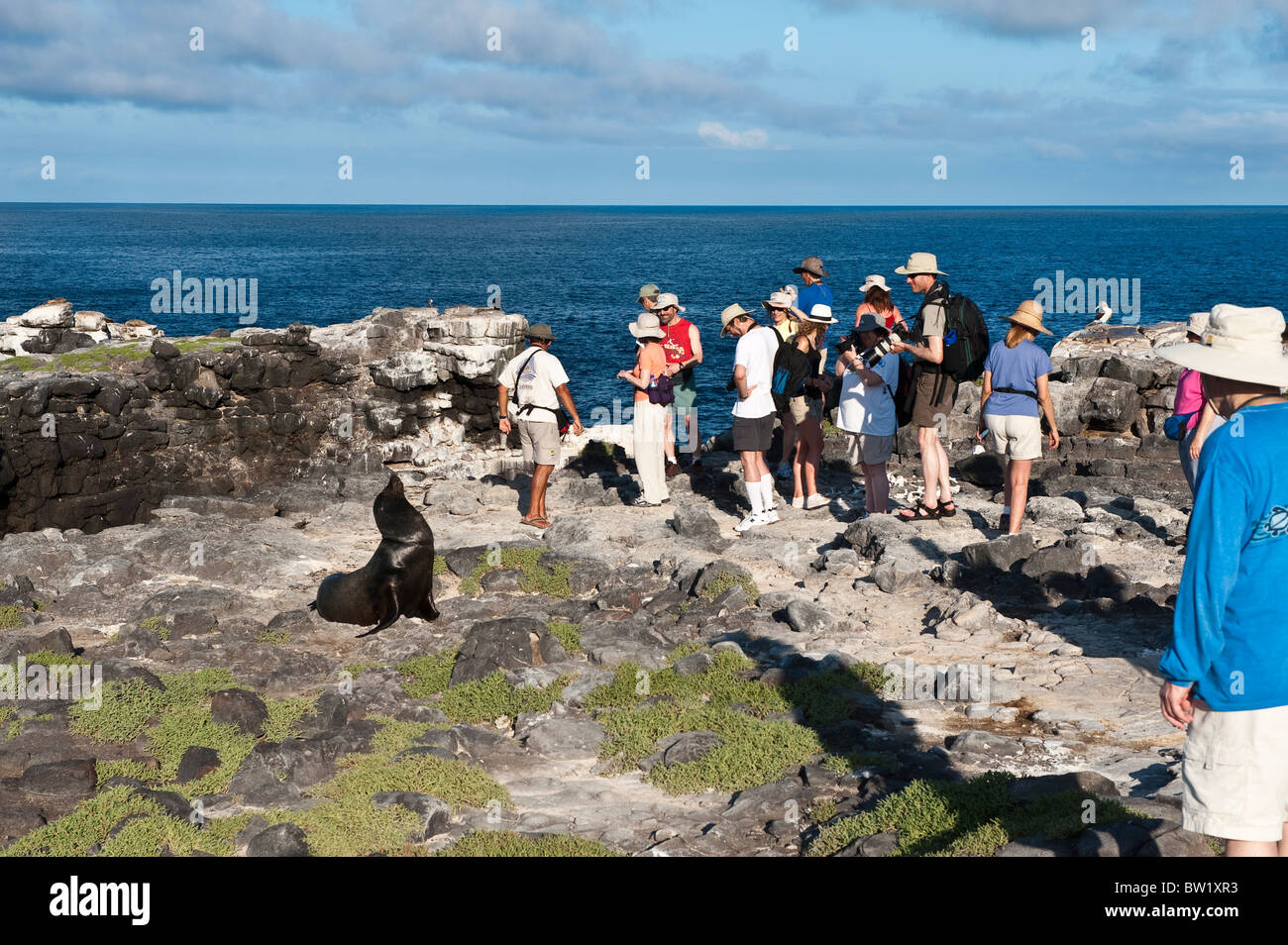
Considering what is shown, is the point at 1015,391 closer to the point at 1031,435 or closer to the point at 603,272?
the point at 1031,435

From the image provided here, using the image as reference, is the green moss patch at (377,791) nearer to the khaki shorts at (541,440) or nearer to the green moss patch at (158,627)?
the green moss patch at (158,627)

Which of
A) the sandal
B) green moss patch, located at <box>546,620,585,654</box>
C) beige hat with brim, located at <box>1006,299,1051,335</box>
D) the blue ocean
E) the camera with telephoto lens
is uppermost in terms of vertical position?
the blue ocean

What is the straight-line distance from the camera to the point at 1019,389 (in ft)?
36.5

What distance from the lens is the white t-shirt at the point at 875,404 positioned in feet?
40.5

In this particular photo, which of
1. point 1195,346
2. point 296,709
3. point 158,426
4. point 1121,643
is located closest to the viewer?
point 1195,346

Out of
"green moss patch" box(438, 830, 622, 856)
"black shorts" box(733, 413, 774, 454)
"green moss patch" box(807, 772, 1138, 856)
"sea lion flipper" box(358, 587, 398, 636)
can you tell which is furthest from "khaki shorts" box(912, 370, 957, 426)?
"green moss patch" box(438, 830, 622, 856)

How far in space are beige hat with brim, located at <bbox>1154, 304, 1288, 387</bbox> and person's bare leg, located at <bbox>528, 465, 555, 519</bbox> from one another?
9.69 meters

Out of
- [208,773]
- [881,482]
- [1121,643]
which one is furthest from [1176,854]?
[881,482]

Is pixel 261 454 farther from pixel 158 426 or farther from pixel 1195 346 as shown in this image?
pixel 1195 346

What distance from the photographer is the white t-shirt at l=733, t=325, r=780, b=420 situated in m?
12.3

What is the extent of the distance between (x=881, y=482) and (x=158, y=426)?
449 inches

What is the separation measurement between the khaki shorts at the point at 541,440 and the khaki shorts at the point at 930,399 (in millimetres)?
4241

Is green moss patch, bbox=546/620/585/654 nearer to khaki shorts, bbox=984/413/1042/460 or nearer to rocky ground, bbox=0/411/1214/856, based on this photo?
rocky ground, bbox=0/411/1214/856
